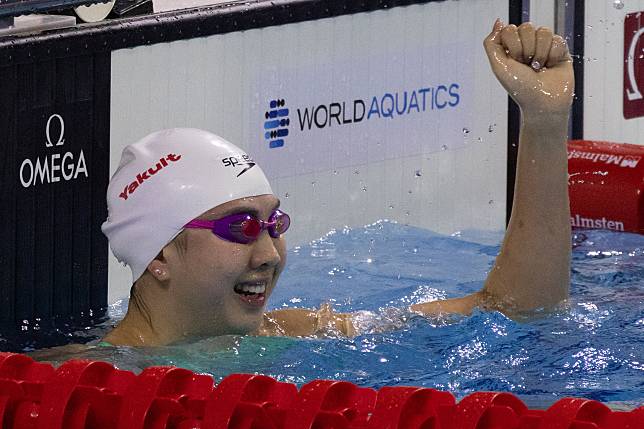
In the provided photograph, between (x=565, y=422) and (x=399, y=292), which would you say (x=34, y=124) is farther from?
(x=565, y=422)

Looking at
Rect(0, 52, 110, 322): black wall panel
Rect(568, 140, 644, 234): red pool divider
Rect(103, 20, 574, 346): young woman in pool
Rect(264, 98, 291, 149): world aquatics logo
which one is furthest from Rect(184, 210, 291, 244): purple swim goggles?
Rect(568, 140, 644, 234): red pool divider

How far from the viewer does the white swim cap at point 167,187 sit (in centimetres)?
258

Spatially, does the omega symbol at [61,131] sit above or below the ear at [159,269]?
above

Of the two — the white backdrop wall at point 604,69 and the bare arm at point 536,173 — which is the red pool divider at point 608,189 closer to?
the white backdrop wall at point 604,69

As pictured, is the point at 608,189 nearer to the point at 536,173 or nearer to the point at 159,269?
the point at 536,173

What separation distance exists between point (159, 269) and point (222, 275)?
0.14 m

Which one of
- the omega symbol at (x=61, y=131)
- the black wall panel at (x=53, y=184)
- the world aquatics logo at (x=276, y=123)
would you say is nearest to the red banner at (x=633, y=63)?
the world aquatics logo at (x=276, y=123)

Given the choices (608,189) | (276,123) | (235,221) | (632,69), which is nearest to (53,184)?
(276,123)

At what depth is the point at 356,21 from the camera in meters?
4.32

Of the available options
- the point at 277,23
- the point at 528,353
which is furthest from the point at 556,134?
the point at 277,23

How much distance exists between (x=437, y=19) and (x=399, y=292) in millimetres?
1094

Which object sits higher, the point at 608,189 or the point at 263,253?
the point at 263,253

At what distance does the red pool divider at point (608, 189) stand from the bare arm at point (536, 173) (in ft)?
6.00

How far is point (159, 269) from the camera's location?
2584 millimetres
